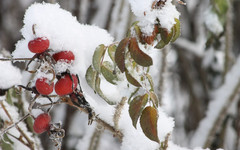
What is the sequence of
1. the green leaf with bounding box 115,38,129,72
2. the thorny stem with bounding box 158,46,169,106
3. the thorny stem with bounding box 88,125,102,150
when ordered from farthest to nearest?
the thorny stem with bounding box 158,46,169,106, the thorny stem with bounding box 88,125,102,150, the green leaf with bounding box 115,38,129,72

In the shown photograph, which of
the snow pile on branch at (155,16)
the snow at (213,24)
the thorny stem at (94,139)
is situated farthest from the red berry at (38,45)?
the snow at (213,24)

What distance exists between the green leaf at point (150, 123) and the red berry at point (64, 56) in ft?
0.65

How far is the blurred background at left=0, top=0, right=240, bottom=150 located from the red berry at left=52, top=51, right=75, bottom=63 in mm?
715

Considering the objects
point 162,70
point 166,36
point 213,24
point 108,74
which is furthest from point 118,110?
point 213,24

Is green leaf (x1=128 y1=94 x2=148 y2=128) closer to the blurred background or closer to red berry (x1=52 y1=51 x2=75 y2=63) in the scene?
red berry (x1=52 y1=51 x2=75 y2=63)

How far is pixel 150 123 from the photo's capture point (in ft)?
2.22

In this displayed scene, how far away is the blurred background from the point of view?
1623 millimetres

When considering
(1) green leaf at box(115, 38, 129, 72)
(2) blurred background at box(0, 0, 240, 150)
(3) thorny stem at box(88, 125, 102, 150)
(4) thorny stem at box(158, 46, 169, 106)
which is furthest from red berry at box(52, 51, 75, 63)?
(2) blurred background at box(0, 0, 240, 150)

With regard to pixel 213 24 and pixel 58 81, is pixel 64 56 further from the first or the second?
pixel 213 24

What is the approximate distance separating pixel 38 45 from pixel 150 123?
28 cm

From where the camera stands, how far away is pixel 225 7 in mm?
1225

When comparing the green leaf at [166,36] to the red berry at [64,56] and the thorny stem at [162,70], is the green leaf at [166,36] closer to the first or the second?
the red berry at [64,56]

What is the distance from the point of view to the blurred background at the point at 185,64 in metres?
1.62

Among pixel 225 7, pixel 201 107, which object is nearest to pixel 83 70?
pixel 225 7
